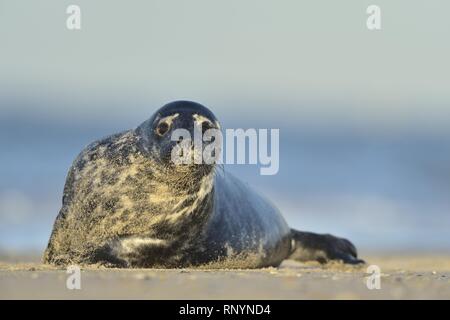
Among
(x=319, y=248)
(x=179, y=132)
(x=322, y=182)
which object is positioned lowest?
(x=319, y=248)

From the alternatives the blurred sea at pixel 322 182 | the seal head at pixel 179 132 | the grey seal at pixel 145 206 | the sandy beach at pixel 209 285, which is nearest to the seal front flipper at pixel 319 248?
the grey seal at pixel 145 206

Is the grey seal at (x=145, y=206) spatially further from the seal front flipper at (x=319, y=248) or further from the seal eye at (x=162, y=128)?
the seal front flipper at (x=319, y=248)

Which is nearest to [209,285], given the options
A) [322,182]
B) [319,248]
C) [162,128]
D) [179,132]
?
[179,132]

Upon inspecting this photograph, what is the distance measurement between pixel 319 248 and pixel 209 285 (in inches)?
173

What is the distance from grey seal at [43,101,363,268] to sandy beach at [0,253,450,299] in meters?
0.80

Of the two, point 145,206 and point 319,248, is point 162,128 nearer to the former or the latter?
point 145,206

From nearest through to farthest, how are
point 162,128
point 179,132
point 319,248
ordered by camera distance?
point 179,132 < point 162,128 < point 319,248

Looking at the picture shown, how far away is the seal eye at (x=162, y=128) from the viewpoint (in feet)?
23.7

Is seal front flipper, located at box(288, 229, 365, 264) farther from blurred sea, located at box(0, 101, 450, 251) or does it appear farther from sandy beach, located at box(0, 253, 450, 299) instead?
sandy beach, located at box(0, 253, 450, 299)

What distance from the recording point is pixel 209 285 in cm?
543

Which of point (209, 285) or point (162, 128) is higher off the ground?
point (162, 128)

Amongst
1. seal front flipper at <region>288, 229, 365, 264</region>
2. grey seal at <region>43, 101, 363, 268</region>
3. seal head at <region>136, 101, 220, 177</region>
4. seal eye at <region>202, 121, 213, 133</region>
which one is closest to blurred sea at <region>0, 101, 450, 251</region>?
seal front flipper at <region>288, 229, 365, 264</region>

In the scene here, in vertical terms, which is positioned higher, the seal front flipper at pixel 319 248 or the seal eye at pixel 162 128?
the seal eye at pixel 162 128

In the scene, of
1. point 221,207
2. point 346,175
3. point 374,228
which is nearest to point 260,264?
point 221,207
